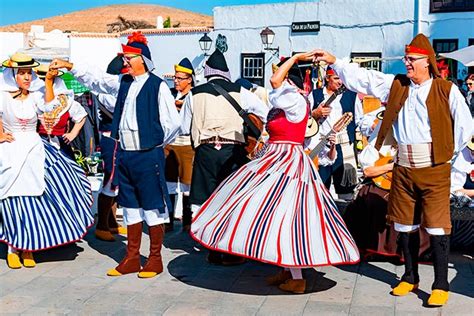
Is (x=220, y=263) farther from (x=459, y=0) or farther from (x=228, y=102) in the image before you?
(x=459, y=0)

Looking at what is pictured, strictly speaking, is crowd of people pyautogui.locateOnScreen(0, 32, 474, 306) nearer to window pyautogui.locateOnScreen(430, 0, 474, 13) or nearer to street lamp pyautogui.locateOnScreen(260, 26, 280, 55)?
window pyautogui.locateOnScreen(430, 0, 474, 13)

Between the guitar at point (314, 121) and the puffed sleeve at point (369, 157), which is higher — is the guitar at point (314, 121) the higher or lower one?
the higher one

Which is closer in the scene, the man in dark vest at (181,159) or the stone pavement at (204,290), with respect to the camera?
the stone pavement at (204,290)

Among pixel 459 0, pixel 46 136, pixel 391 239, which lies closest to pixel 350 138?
pixel 391 239

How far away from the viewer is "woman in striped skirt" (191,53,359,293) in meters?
4.85

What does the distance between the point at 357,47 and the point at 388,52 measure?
42.1 inches

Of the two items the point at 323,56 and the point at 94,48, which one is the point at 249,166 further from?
the point at 94,48

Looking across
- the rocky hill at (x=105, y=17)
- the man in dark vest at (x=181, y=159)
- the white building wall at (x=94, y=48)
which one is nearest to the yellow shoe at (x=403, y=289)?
the man in dark vest at (x=181, y=159)

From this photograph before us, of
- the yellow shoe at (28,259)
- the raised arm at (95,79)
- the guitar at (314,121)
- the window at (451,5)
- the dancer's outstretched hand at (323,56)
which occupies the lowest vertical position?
the yellow shoe at (28,259)

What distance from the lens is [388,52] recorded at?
23062mm

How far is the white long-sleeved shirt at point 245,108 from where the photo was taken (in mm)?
5918

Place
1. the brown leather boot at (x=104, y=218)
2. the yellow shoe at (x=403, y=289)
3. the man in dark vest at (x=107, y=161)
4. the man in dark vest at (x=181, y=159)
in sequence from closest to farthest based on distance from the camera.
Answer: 1. the yellow shoe at (x=403, y=289)
2. the man in dark vest at (x=107, y=161)
3. the brown leather boot at (x=104, y=218)
4. the man in dark vest at (x=181, y=159)

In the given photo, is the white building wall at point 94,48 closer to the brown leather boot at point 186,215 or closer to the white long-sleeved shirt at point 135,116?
the brown leather boot at point 186,215

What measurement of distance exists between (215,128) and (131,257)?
1217mm
